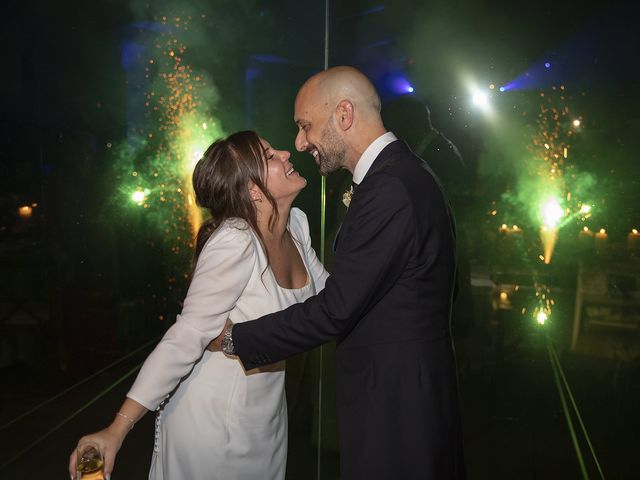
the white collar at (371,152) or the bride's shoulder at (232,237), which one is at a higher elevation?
the white collar at (371,152)

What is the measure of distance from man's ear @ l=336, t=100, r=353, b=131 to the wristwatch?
60cm

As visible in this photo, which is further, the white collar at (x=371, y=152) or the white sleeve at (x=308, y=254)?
the white sleeve at (x=308, y=254)

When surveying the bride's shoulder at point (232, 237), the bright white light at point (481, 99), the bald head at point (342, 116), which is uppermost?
the bright white light at point (481, 99)

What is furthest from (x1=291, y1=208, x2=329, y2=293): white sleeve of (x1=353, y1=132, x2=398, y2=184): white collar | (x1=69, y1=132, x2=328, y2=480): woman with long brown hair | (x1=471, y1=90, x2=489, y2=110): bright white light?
(x1=471, y1=90, x2=489, y2=110): bright white light

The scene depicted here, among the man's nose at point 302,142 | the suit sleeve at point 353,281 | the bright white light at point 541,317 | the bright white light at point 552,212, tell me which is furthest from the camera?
the bright white light at point 541,317

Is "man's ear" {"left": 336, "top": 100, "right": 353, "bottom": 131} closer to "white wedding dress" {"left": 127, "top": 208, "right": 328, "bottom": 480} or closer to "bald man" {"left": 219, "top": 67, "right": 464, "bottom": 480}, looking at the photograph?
"bald man" {"left": 219, "top": 67, "right": 464, "bottom": 480}

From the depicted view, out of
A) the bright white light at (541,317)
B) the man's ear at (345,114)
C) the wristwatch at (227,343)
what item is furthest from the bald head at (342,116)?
the bright white light at (541,317)

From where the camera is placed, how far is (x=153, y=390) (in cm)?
116

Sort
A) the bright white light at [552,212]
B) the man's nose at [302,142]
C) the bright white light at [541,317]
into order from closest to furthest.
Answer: the man's nose at [302,142]
the bright white light at [552,212]
the bright white light at [541,317]

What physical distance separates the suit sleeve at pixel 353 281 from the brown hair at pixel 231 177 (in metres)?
0.31

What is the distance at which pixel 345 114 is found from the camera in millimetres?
1405

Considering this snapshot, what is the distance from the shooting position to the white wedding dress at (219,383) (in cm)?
121

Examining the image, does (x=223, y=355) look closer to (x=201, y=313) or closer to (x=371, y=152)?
(x=201, y=313)

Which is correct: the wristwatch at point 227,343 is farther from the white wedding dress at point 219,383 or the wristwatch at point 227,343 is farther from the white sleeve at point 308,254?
the white sleeve at point 308,254
